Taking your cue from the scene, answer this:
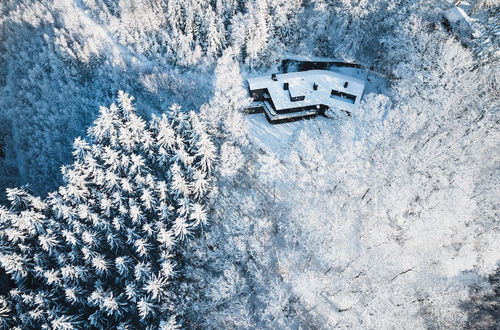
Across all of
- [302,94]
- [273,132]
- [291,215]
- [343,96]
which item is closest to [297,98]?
[302,94]

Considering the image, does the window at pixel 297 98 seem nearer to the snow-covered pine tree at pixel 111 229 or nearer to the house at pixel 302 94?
the house at pixel 302 94

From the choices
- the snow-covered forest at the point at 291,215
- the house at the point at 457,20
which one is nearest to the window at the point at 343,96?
the snow-covered forest at the point at 291,215

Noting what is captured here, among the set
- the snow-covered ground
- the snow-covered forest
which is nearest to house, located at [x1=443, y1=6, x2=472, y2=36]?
the snow-covered forest

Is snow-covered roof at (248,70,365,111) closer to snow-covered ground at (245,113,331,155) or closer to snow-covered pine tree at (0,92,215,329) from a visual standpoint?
snow-covered ground at (245,113,331,155)

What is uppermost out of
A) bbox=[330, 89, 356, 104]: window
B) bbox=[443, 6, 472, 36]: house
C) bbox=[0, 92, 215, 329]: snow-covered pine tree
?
bbox=[443, 6, 472, 36]: house

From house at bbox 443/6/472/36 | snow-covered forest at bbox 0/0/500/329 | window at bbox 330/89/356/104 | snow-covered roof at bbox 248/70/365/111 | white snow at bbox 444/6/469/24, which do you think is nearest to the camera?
snow-covered forest at bbox 0/0/500/329

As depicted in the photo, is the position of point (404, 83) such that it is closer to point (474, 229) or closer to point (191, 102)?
point (474, 229)
